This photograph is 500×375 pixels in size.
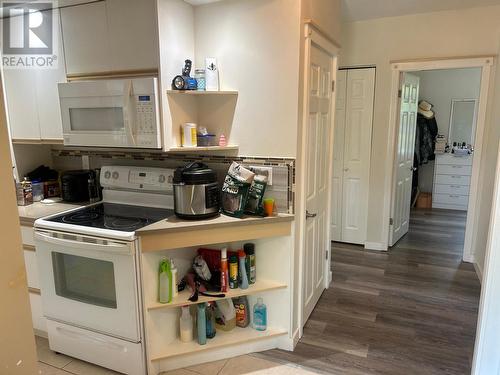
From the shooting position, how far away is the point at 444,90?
5941 mm

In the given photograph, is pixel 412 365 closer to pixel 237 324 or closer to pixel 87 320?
pixel 237 324

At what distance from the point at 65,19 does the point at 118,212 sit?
132 cm

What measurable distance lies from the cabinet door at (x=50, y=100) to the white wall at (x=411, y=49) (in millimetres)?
2834

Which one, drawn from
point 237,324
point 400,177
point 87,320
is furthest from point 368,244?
point 87,320

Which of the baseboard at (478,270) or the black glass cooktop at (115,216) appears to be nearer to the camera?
the black glass cooktop at (115,216)

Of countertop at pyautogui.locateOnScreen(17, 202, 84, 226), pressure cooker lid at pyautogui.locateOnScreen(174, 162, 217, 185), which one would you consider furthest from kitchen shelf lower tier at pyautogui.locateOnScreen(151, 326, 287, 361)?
countertop at pyautogui.locateOnScreen(17, 202, 84, 226)

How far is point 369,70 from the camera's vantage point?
3768 millimetres

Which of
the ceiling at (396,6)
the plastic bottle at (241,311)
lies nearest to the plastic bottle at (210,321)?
the plastic bottle at (241,311)

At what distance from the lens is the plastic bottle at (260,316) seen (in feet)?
7.64

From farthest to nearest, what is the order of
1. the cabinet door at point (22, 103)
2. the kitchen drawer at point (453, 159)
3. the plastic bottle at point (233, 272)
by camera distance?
1. the kitchen drawer at point (453, 159)
2. the cabinet door at point (22, 103)
3. the plastic bottle at point (233, 272)

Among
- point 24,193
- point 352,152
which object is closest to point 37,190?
point 24,193

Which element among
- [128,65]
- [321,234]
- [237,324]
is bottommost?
[237,324]

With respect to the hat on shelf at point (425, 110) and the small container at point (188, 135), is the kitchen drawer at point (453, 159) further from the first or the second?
the small container at point (188, 135)

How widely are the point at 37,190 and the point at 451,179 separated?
5.89 meters
